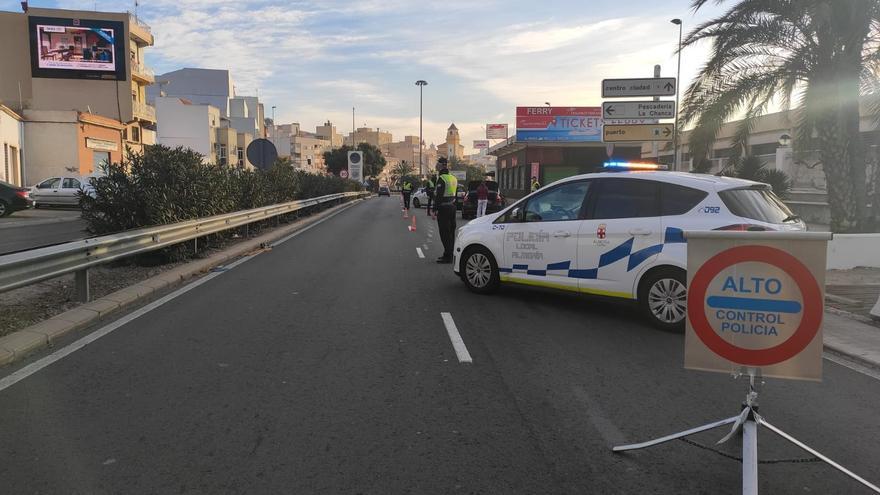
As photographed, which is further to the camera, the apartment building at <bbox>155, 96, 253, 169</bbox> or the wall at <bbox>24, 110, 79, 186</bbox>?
the apartment building at <bbox>155, 96, 253, 169</bbox>

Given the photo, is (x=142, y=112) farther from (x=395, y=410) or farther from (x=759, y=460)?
(x=759, y=460)

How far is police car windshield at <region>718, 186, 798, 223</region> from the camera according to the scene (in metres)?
6.58

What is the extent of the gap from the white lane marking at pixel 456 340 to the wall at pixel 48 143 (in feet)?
122

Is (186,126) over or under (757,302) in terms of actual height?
over

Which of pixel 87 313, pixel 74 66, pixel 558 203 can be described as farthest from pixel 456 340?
pixel 74 66

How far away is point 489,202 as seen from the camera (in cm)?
2308

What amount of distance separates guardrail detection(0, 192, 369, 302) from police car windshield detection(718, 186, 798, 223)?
7.21 meters

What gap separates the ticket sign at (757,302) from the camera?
3434 millimetres

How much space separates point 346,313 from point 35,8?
4784 centimetres

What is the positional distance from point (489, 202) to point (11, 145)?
1063 inches

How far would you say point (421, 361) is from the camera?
5699 mm

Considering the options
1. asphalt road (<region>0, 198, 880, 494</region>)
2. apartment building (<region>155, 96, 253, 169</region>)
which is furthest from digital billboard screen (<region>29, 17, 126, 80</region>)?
asphalt road (<region>0, 198, 880, 494</region>)

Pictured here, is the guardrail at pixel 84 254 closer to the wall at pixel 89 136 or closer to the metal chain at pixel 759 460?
the metal chain at pixel 759 460

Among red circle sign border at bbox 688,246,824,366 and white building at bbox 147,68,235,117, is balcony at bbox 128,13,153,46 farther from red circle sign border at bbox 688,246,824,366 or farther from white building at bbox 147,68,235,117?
red circle sign border at bbox 688,246,824,366
